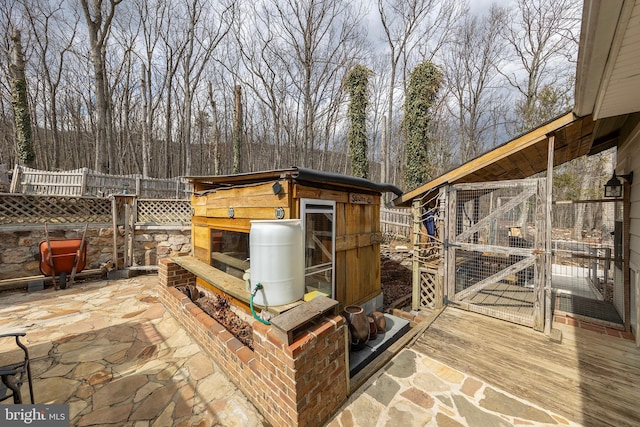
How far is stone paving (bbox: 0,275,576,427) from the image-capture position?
8.25 ft

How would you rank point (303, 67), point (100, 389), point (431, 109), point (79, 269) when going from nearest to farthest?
point (100, 389) < point (79, 269) < point (431, 109) < point (303, 67)

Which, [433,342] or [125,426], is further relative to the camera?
[433,342]

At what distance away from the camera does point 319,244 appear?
399 centimetres

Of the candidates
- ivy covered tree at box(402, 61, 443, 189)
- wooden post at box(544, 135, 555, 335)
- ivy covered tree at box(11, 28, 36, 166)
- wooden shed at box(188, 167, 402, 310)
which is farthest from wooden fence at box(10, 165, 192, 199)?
wooden post at box(544, 135, 555, 335)

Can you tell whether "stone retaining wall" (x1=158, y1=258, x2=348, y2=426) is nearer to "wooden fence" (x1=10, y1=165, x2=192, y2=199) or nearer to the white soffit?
the white soffit

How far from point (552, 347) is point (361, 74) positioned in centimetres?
1342

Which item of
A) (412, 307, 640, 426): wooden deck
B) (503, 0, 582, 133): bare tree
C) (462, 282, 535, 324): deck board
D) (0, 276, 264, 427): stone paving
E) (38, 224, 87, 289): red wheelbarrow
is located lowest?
(0, 276, 264, 427): stone paving

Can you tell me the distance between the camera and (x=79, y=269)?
6465 mm

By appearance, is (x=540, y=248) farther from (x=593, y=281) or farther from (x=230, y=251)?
(x=230, y=251)

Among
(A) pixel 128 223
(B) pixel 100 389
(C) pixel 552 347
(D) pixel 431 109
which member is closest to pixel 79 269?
(A) pixel 128 223

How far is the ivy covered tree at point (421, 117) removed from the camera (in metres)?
12.6

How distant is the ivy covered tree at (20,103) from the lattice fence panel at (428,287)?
15.3 metres

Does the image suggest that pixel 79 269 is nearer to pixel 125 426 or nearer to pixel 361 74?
pixel 125 426

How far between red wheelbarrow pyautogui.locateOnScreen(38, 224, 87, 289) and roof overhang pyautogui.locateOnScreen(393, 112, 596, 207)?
8.28m
